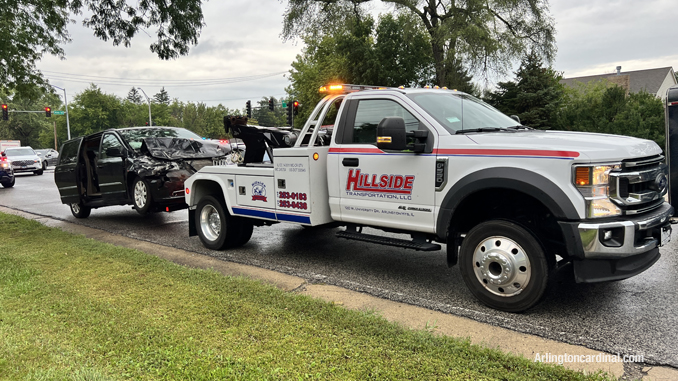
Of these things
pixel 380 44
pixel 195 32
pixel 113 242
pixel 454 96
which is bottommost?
pixel 113 242

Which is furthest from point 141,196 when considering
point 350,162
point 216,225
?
point 350,162

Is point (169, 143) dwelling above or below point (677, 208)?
above

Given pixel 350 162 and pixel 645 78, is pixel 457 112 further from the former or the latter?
pixel 645 78

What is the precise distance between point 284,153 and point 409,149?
1.73 metres

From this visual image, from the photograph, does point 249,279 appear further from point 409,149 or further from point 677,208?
point 677,208

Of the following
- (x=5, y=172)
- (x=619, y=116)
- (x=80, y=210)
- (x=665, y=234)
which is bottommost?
(x=80, y=210)

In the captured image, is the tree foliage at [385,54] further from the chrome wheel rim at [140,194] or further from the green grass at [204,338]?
the green grass at [204,338]

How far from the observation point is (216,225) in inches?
283

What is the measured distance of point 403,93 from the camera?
5191 mm

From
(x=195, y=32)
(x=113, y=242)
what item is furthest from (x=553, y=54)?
(x=113, y=242)

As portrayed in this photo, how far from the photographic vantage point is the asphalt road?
3.76 metres

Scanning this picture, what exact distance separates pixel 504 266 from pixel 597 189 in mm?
991

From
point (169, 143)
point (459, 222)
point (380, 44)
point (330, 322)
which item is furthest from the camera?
point (380, 44)

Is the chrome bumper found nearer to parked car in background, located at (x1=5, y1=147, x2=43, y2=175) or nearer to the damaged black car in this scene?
the damaged black car
